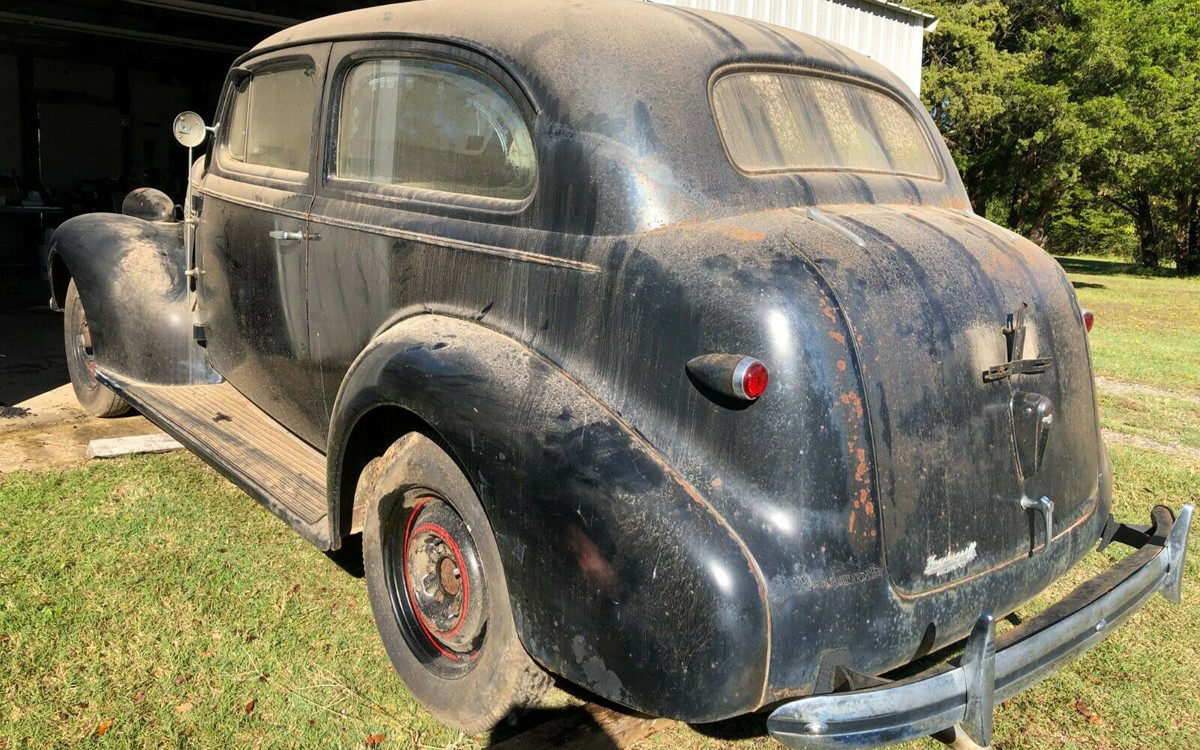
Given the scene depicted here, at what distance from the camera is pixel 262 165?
3.94 m

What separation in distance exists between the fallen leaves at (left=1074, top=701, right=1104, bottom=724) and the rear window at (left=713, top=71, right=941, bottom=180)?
6.03 feet

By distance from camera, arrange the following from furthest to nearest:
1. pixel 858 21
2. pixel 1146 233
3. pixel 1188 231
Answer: pixel 1146 233 < pixel 1188 231 < pixel 858 21

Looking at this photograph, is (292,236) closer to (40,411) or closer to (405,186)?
(405,186)

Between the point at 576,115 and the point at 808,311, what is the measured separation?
850 millimetres

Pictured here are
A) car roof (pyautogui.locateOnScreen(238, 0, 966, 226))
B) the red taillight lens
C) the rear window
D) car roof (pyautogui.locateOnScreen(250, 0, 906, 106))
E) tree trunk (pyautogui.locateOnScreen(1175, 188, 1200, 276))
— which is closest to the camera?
the red taillight lens

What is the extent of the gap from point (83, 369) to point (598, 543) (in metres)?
4.48

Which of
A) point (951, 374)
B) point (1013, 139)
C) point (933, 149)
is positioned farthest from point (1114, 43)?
point (951, 374)

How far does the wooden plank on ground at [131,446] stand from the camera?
186 inches

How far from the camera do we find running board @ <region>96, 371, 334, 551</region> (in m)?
3.16

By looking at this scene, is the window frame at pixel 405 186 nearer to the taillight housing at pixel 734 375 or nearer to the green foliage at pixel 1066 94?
the taillight housing at pixel 734 375

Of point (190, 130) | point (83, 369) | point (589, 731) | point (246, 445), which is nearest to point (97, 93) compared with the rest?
point (83, 369)

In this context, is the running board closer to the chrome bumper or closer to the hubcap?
the hubcap

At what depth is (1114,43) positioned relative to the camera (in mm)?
19094

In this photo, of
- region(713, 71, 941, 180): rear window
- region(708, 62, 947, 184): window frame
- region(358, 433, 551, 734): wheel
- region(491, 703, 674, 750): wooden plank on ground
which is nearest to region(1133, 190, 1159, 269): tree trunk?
region(708, 62, 947, 184): window frame
